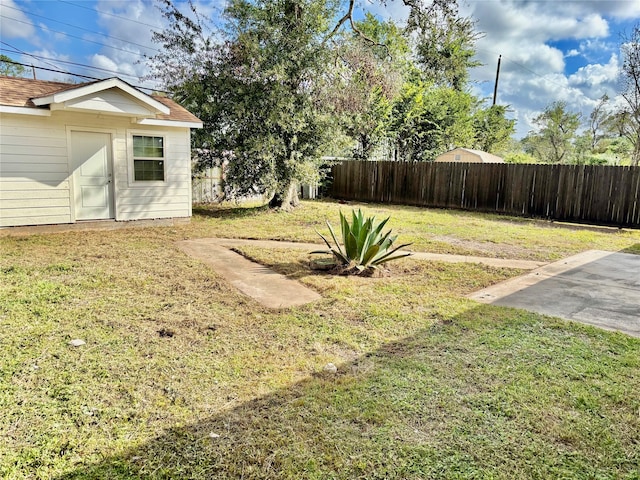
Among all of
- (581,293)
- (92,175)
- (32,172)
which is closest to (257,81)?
(92,175)

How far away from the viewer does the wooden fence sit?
34.0 ft

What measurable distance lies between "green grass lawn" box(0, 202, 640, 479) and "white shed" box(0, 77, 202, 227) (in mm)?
3391

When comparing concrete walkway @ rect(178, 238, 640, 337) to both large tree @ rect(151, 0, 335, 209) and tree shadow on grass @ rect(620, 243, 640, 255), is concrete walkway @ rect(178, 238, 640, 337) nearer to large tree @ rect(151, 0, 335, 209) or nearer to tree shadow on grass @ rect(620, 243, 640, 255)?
tree shadow on grass @ rect(620, 243, 640, 255)

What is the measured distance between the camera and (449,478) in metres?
1.79

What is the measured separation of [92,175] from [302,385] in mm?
7524

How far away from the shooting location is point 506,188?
1245 centimetres

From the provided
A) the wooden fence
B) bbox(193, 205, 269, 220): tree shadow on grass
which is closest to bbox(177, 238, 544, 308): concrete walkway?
bbox(193, 205, 269, 220): tree shadow on grass

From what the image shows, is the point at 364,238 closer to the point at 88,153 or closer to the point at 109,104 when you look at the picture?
the point at 109,104

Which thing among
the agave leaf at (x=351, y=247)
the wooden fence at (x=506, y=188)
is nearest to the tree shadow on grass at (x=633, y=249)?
the wooden fence at (x=506, y=188)

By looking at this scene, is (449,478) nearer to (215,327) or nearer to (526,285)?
(215,327)

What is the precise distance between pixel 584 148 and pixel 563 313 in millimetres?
32460

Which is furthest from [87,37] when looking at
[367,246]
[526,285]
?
[526,285]

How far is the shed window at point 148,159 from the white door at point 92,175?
535mm

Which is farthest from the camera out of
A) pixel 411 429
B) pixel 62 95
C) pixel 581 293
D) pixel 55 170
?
pixel 55 170
